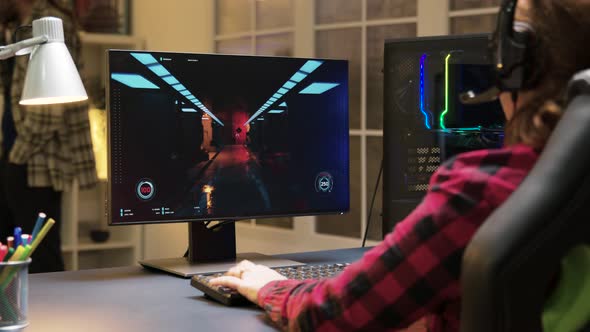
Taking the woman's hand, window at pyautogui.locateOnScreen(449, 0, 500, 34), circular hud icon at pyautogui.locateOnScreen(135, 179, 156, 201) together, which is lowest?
the woman's hand

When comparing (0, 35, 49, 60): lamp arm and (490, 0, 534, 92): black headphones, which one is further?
(0, 35, 49, 60): lamp arm

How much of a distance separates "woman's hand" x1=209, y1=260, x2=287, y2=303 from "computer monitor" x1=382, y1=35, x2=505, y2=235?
0.50 metres

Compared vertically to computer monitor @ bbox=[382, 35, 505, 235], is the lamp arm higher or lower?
higher

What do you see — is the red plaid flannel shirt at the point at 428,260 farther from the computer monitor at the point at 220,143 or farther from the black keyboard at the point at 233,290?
the computer monitor at the point at 220,143

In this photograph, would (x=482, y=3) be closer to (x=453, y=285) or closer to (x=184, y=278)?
(x=184, y=278)

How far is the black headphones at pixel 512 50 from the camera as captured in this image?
3.30 feet

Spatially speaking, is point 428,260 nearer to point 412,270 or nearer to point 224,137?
point 412,270

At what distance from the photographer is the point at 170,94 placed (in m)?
1.82

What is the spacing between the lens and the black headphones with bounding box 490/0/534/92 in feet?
3.30

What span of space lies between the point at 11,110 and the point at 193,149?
191cm

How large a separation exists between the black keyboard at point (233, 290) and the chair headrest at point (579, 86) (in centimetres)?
80

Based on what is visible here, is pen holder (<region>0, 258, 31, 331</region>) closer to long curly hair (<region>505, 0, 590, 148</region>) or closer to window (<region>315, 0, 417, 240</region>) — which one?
long curly hair (<region>505, 0, 590, 148</region>)

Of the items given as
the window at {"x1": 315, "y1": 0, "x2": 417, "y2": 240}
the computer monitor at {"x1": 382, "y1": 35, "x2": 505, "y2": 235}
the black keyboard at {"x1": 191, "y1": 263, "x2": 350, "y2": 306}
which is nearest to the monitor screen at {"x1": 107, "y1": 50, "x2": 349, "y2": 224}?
the computer monitor at {"x1": 382, "y1": 35, "x2": 505, "y2": 235}

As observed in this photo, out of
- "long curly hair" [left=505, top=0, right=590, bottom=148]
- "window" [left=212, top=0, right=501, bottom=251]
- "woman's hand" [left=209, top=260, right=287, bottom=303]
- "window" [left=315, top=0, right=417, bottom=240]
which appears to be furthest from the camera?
"window" [left=315, top=0, right=417, bottom=240]
